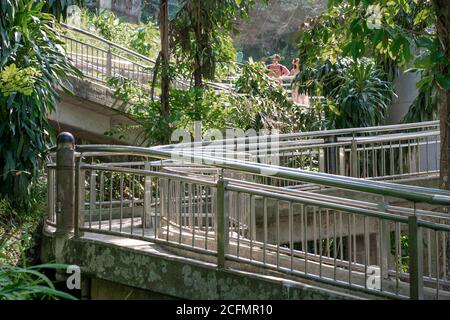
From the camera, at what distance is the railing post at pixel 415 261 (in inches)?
200

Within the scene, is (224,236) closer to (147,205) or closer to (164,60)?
(147,205)

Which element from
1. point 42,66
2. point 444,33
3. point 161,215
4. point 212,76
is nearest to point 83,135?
point 212,76

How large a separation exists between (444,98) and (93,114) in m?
9.59

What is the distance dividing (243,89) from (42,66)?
5.01 meters

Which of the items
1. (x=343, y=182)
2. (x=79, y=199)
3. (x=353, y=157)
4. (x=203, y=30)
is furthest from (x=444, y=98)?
(x=203, y=30)

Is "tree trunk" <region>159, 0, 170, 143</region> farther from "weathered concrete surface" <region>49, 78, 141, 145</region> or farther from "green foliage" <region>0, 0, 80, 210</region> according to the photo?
"green foliage" <region>0, 0, 80, 210</region>

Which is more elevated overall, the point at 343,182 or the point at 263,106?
the point at 263,106

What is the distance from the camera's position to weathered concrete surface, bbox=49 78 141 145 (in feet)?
47.9

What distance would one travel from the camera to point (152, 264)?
637 cm

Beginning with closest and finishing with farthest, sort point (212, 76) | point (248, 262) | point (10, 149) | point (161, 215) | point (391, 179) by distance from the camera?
point (248, 262), point (161, 215), point (10, 149), point (391, 179), point (212, 76)

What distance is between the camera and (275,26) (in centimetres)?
3928

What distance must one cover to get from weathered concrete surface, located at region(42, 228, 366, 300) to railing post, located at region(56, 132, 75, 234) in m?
0.17
